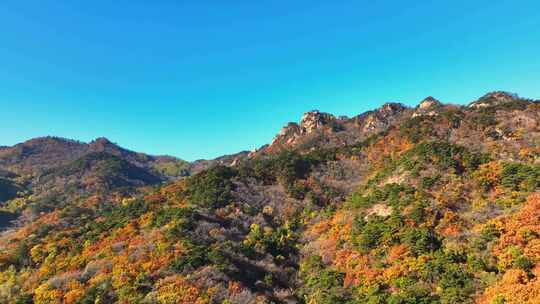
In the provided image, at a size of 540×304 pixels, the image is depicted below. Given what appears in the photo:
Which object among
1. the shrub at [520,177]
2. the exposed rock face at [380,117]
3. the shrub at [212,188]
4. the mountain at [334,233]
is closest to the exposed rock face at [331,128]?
the exposed rock face at [380,117]

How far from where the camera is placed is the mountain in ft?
74.9

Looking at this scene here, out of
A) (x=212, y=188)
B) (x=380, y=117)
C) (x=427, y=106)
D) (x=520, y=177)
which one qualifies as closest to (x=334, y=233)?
(x=520, y=177)

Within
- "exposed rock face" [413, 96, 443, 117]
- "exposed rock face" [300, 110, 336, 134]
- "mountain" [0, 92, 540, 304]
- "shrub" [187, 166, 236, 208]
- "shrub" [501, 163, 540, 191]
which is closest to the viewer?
"mountain" [0, 92, 540, 304]

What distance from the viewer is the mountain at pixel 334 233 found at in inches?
899

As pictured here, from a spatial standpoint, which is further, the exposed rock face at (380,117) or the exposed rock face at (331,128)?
the exposed rock face at (380,117)

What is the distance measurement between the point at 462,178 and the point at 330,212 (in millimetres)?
15152

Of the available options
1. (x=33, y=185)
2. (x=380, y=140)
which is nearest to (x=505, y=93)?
(x=380, y=140)

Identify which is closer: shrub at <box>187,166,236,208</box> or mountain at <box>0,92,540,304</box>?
mountain at <box>0,92,540,304</box>

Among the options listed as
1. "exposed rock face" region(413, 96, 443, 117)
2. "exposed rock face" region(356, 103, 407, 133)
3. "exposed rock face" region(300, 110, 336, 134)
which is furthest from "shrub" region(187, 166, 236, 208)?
"exposed rock face" region(413, 96, 443, 117)

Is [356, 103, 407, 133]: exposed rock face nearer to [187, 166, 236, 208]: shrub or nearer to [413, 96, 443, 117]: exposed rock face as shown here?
[413, 96, 443, 117]: exposed rock face

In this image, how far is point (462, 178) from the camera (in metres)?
34.8

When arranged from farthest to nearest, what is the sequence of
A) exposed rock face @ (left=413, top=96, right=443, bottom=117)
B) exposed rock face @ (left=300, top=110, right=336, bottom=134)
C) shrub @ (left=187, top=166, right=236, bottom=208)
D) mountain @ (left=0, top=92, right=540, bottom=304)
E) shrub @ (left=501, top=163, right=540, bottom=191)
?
exposed rock face @ (left=300, top=110, right=336, bottom=134), exposed rock face @ (left=413, top=96, right=443, bottom=117), shrub @ (left=187, top=166, right=236, bottom=208), shrub @ (left=501, top=163, right=540, bottom=191), mountain @ (left=0, top=92, right=540, bottom=304)

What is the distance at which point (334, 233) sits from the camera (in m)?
34.0

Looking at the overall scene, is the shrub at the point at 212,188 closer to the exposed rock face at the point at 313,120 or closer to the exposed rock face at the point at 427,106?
the exposed rock face at the point at 313,120
